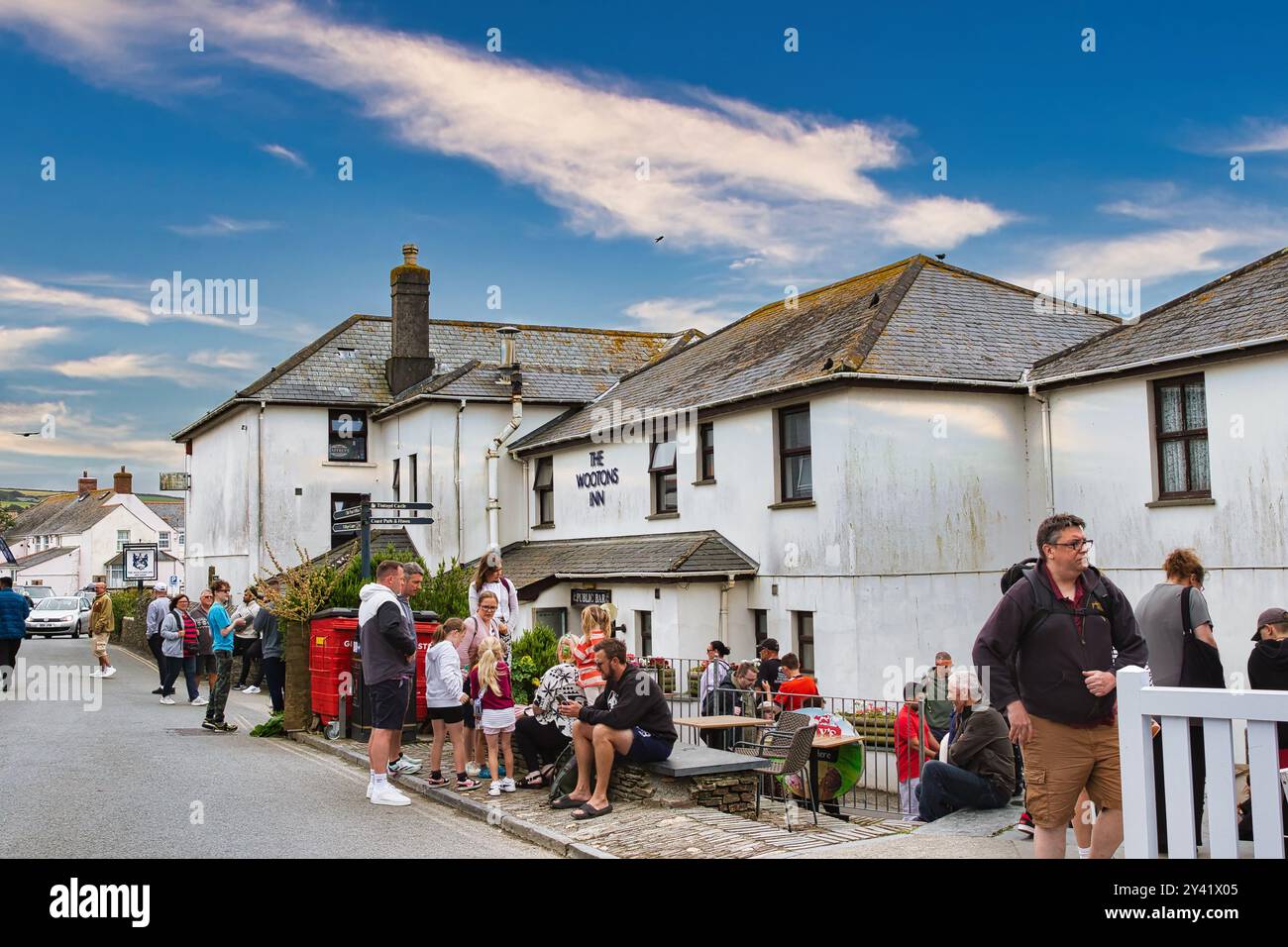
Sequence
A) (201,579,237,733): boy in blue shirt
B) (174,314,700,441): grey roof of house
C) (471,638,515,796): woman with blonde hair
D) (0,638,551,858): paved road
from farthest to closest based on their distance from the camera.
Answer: (174,314,700,441): grey roof of house → (201,579,237,733): boy in blue shirt → (471,638,515,796): woman with blonde hair → (0,638,551,858): paved road

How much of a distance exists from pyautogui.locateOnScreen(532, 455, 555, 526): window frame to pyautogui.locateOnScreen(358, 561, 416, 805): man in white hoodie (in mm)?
18231

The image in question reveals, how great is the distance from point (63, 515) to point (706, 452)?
3024 inches

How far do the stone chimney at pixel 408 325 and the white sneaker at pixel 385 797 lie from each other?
24.1 metres

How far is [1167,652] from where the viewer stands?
24.4 ft

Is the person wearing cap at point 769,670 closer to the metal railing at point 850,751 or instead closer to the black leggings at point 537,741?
the metal railing at point 850,751

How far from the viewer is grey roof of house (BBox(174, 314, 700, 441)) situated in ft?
101

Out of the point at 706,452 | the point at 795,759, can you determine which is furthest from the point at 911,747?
the point at 706,452

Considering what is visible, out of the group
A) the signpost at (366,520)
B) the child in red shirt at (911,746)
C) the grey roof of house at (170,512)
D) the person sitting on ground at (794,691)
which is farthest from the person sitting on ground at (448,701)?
the grey roof of house at (170,512)

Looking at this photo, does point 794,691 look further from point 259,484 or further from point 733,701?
point 259,484

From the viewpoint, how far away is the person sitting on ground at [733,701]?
12805mm

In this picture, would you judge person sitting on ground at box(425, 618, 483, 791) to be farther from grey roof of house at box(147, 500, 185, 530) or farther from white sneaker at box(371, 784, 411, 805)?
grey roof of house at box(147, 500, 185, 530)

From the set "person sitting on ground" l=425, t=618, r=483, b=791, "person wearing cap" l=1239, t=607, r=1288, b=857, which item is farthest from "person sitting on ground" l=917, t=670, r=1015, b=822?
"person sitting on ground" l=425, t=618, r=483, b=791
